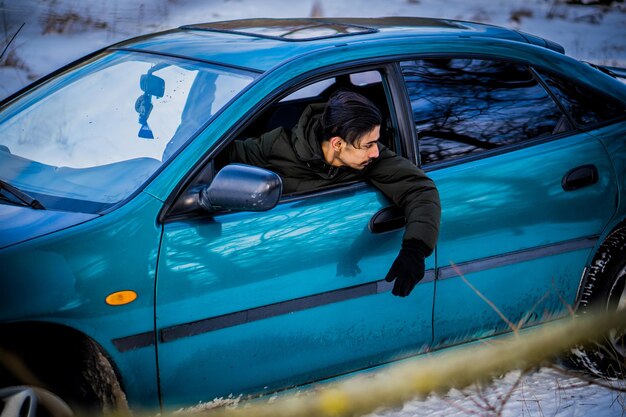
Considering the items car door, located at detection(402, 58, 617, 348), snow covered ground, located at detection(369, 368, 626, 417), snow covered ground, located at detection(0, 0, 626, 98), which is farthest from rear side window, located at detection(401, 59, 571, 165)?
snow covered ground, located at detection(0, 0, 626, 98)

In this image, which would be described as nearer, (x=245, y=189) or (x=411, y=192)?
(x=245, y=189)

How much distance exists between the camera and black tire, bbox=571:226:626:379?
3.75m

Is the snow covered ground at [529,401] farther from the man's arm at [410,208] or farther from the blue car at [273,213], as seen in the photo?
the man's arm at [410,208]

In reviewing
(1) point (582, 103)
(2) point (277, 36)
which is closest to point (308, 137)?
(2) point (277, 36)

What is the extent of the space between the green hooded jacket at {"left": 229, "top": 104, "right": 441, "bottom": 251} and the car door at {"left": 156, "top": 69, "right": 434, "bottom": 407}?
0.06 meters

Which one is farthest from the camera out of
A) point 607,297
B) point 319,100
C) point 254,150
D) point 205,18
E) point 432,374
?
point 205,18

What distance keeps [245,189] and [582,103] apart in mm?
1818

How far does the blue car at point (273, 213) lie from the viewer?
271cm

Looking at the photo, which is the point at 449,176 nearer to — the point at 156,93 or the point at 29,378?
the point at 156,93

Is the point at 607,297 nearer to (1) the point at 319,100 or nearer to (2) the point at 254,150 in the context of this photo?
(1) the point at 319,100

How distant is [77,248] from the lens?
264 centimetres

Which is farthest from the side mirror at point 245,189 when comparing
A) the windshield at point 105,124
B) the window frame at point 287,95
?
the windshield at point 105,124

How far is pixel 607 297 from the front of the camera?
379 centimetres

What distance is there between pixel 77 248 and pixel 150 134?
66 cm
